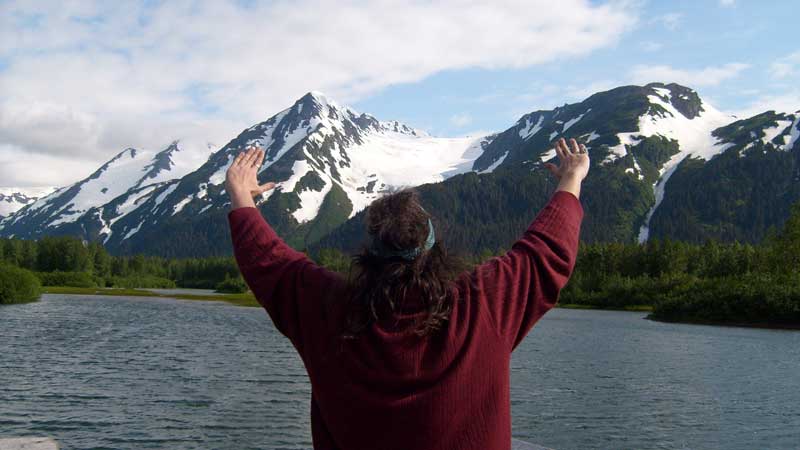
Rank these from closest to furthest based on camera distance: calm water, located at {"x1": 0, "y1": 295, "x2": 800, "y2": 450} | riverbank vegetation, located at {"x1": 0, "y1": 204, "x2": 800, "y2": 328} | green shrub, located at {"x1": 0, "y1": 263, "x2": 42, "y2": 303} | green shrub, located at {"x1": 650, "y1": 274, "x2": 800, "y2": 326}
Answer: calm water, located at {"x1": 0, "y1": 295, "x2": 800, "y2": 450}
green shrub, located at {"x1": 650, "y1": 274, "x2": 800, "y2": 326}
green shrub, located at {"x1": 0, "y1": 263, "x2": 42, "y2": 303}
riverbank vegetation, located at {"x1": 0, "y1": 204, "x2": 800, "y2": 328}

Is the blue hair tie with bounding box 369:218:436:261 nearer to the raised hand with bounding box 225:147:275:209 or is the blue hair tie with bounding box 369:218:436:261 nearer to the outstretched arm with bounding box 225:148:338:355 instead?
the outstretched arm with bounding box 225:148:338:355

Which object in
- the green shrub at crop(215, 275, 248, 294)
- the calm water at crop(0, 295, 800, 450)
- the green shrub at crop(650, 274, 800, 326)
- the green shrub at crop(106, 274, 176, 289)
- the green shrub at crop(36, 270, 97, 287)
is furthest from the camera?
the green shrub at crop(106, 274, 176, 289)

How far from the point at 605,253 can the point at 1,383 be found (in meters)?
133

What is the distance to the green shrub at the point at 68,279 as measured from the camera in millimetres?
148750

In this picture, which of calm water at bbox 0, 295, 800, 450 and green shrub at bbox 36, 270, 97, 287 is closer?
calm water at bbox 0, 295, 800, 450

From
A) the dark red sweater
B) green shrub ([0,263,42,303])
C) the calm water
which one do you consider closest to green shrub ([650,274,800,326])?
the calm water

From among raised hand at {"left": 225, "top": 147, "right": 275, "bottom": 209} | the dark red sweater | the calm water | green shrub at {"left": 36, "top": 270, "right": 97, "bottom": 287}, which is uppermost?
raised hand at {"left": 225, "top": 147, "right": 275, "bottom": 209}

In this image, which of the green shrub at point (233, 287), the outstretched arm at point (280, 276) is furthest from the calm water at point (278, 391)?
the green shrub at point (233, 287)

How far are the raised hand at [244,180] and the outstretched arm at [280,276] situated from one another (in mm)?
83

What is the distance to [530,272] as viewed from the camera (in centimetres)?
372

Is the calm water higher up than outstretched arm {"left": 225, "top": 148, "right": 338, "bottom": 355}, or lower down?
lower down

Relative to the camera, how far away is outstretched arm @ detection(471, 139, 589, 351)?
3.69m

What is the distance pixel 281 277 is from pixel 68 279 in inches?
6305

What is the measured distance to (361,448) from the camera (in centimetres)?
367
